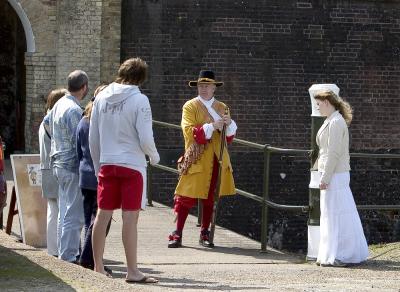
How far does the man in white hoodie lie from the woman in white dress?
2308mm

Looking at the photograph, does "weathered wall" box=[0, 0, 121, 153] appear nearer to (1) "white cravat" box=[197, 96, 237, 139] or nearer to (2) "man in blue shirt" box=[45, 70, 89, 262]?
(1) "white cravat" box=[197, 96, 237, 139]


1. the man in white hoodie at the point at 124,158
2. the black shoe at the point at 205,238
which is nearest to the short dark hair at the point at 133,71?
the man in white hoodie at the point at 124,158

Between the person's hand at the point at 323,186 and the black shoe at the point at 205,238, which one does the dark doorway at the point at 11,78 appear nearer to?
the black shoe at the point at 205,238

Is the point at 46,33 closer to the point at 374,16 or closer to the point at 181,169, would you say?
the point at 374,16

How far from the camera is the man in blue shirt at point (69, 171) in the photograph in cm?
970

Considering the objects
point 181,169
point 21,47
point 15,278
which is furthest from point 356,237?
point 21,47

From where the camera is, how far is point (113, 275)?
9.51 meters

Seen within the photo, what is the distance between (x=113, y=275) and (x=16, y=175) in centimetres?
202

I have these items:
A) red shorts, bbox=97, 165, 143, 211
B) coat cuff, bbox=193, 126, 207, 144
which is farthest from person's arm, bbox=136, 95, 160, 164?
coat cuff, bbox=193, 126, 207, 144

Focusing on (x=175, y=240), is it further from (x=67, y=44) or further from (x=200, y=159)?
(x=67, y=44)

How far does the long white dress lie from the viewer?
1062 centimetres

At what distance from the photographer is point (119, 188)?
348 inches

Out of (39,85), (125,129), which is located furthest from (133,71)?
(39,85)

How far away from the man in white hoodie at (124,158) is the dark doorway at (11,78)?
1457 cm
